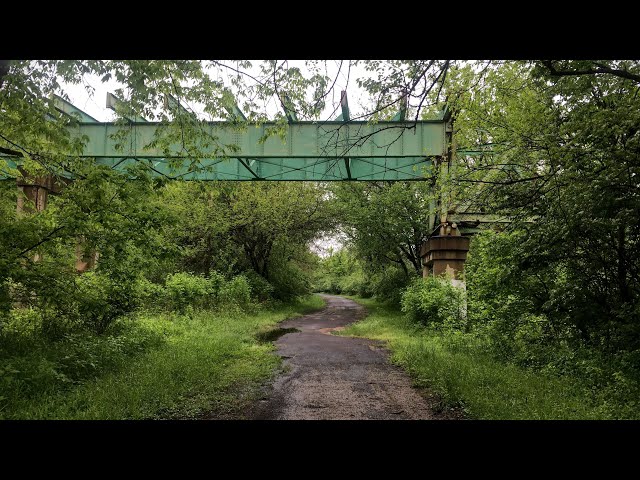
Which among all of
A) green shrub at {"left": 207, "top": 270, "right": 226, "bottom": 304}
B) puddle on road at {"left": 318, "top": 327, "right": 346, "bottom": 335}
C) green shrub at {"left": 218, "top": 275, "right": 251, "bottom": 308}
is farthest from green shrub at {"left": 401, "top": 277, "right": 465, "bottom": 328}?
green shrub at {"left": 207, "top": 270, "right": 226, "bottom": 304}

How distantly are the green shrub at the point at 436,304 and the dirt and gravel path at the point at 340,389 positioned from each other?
2804mm

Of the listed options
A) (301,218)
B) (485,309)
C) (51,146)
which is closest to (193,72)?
(51,146)

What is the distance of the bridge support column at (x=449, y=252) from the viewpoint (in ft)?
51.3

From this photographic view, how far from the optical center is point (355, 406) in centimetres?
645

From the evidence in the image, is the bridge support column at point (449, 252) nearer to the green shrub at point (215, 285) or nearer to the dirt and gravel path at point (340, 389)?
the dirt and gravel path at point (340, 389)

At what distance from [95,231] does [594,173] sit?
8.45m

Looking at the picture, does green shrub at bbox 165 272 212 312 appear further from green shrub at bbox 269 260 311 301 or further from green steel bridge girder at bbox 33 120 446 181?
green shrub at bbox 269 260 311 301

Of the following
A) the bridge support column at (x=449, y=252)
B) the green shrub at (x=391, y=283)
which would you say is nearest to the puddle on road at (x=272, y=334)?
the bridge support column at (x=449, y=252)

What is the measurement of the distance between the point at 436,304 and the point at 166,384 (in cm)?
1006

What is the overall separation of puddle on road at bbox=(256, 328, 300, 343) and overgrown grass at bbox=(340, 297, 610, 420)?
4825mm

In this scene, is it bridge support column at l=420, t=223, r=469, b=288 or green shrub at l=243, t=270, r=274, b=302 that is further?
green shrub at l=243, t=270, r=274, b=302

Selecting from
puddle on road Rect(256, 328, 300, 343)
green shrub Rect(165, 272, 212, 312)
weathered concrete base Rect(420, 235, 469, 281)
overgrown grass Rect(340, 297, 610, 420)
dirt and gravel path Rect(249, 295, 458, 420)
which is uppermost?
weathered concrete base Rect(420, 235, 469, 281)

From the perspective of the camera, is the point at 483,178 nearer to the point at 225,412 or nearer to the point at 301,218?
the point at 225,412

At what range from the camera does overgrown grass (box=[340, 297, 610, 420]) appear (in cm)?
573
